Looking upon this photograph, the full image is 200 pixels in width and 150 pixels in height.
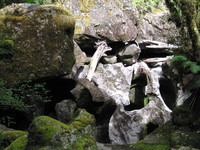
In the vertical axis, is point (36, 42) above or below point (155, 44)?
above

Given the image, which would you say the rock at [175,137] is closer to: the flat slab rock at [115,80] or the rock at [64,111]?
the rock at [64,111]

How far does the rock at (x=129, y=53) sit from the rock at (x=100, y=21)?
0.46 metres

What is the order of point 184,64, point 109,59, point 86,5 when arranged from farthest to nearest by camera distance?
point 86,5 → point 109,59 → point 184,64

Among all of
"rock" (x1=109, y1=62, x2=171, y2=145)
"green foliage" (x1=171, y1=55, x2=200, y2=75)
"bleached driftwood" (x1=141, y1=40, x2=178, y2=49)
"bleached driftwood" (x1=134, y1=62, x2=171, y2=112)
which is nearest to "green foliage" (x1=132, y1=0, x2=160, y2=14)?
"bleached driftwood" (x1=141, y1=40, x2=178, y2=49)

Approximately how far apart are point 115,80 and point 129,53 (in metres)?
1.73

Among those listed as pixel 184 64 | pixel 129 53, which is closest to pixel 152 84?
pixel 129 53

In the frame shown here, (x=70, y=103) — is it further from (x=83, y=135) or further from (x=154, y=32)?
(x=154, y=32)

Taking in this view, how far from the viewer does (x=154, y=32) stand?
40.2 feet

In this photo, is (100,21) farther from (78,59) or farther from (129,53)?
(78,59)

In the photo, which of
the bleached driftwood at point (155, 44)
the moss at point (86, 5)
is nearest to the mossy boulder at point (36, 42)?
the moss at point (86, 5)

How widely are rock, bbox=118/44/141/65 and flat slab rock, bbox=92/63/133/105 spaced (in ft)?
1.43

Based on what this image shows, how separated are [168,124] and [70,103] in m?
3.50

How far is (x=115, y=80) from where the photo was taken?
10.4 meters

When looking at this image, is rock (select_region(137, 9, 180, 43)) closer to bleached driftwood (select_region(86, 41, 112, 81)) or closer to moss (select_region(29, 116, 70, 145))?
bleached driftwood (select_region(86, 41, 112, 81))
